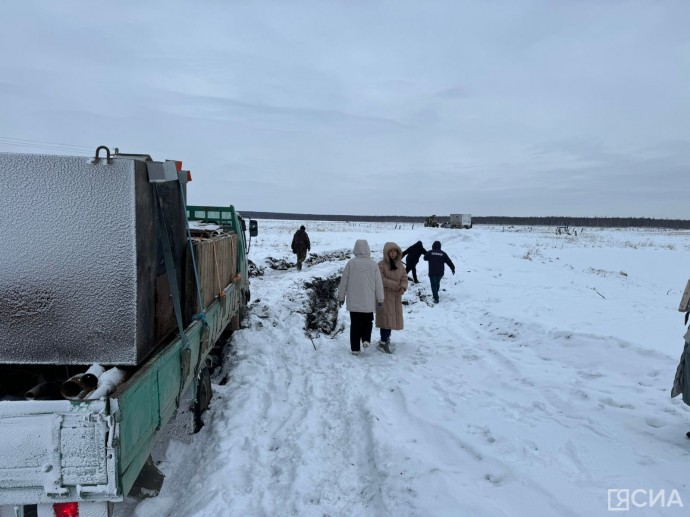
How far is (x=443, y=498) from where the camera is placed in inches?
129

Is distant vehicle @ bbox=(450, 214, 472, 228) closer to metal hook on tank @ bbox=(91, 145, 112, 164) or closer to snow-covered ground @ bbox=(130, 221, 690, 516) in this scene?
snow-covered ground @ bbox=(130, 221, 690, 516)

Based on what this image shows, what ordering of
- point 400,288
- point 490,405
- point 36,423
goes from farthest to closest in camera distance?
point 400,288
point 490,405
point 36,423

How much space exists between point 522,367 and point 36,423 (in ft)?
18.9

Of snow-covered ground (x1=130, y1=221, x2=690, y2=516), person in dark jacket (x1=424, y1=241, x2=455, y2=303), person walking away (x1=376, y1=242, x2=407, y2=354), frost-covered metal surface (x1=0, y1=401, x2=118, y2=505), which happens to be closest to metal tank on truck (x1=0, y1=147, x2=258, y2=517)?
frost-covered metal surface (x1=0, y1=401, x2=118, y2=505)

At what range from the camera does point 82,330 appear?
2812mm

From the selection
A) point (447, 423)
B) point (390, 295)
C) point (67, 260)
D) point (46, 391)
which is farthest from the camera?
point (390, 295)

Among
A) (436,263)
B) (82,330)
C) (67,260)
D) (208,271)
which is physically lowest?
(436,263)

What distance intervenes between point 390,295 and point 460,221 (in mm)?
49378

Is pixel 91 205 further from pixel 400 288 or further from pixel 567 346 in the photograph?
pixel 567 346

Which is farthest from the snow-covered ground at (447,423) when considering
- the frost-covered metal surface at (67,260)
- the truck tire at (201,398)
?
the frost-covered metal surface at (67,260)

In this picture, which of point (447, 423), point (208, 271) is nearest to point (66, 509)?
point (208, 271)

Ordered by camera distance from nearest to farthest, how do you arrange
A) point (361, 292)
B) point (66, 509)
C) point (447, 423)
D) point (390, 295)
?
1. point (66, 509)
2. point (447, 423)
3. point (361, 292)
4. point (390, 295)

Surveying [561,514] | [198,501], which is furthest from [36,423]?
[561,514]

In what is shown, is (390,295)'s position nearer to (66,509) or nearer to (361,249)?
(361,249)
